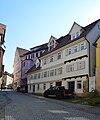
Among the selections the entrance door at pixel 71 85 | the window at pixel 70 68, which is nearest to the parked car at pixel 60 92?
the entrance door at pixel 71 85

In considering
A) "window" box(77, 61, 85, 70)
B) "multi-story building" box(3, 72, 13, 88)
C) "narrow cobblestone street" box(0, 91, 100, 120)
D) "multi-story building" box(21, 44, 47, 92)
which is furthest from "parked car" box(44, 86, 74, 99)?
"multi-story building" box(3, 72, 13, 88)

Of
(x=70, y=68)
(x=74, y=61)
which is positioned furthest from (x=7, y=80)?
(x=74, y=61)

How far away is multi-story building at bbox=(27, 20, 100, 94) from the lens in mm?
34719

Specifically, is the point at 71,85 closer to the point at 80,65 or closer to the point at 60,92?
the point at 80,65

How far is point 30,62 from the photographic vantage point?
2832 inches

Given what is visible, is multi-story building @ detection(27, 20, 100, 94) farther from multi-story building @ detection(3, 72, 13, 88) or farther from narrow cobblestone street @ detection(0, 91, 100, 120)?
multi-story building @ detection(3, 72, 13, 88)

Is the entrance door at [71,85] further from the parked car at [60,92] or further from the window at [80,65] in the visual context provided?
the parked car at [60,92]

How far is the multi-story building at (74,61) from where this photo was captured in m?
34.7

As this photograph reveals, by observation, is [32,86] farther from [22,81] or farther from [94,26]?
[94,26]

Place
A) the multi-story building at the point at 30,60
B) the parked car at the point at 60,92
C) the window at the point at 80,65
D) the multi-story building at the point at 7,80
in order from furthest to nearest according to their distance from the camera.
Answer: the multi-story building at the point at 7,80 → the multi-story building at the point at 30,60 → the window at the point at 80,65 → the parked car at the point at 60,92

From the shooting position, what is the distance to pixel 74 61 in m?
37.8

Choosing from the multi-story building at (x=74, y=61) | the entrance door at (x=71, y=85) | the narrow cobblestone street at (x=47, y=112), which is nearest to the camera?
the narrow cobblestone street at (x=47, y=112)

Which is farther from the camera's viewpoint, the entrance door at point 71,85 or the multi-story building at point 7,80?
the multi-story building at point 7,80

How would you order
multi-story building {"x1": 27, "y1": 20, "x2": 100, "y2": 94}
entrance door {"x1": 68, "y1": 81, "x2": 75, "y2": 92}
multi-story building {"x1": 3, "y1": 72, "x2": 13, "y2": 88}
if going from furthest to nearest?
multi-story building {"x1": 3, "y1": 72, "x2": 13, "y2": 88}, entrance door {"x1": 68, "y1": 81, "x2": 75, "y2": 92}, multi-story building {"x1": 27, "y1": 20, "x2": 100, "y2": 94}
